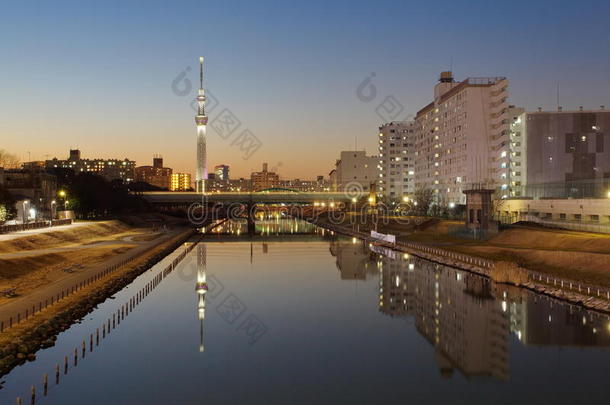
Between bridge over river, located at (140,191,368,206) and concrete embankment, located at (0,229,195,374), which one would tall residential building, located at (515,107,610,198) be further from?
concrete embankment, located at (0,229,195,374)

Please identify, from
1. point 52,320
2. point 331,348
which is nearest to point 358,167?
point 331,348

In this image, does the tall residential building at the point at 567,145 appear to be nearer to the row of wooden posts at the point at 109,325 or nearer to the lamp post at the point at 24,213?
the row of wooden posts at the point at 109,325

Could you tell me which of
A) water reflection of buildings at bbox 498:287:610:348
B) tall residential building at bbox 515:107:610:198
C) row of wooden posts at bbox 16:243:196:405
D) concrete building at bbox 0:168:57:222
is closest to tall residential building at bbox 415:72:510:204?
tall residential building at bbox 515:107:610:198

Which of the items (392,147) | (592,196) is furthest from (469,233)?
(392,147)

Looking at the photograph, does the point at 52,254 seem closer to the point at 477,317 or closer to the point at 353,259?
the point at 353,259

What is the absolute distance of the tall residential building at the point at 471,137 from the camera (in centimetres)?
9688

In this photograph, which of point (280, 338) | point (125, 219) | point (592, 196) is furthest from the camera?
point (125, 219)

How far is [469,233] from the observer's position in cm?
6644

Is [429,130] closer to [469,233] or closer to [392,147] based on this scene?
[392,147]

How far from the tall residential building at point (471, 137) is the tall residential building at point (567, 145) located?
4.46 meters

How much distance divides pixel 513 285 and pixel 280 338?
818 inches

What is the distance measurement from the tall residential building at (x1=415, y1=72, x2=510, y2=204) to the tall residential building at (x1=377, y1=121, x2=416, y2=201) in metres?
41.2

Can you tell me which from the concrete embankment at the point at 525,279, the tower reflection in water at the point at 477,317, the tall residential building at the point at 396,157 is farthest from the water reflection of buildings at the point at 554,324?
the tall residential building at the point at 396,157

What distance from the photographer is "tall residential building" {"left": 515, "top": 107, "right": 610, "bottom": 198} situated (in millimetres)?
91750
